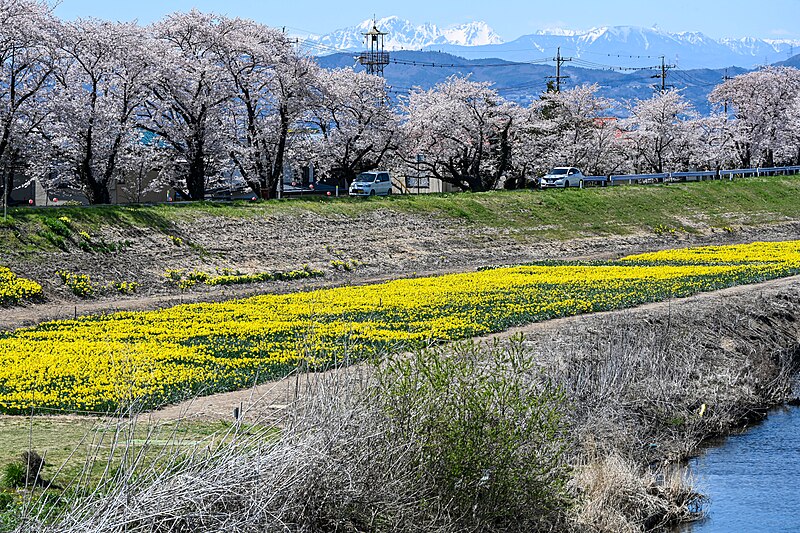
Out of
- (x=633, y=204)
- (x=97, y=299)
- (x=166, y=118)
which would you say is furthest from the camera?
(x=633, y=204)

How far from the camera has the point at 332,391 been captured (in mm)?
11367

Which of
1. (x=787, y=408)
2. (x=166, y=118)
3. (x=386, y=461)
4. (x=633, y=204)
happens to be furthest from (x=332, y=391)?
(x=633, y=204)

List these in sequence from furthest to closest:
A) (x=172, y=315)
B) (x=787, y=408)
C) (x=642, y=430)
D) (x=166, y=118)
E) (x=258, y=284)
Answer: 1. (x=166, y=118)
2. (x=258, y=284)
3. (x=172, y=315)
4. (x=787, y=408)
5. (x=642, y=430)

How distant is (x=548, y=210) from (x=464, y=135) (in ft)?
41.0

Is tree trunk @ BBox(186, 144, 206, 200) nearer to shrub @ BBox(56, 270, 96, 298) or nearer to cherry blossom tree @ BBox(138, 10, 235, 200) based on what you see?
cherry blossom tree @ BBox(138, 10, 235, 200)

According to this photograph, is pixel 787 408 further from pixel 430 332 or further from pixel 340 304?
pixel 340 304

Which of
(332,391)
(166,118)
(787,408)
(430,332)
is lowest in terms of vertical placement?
(787,408)

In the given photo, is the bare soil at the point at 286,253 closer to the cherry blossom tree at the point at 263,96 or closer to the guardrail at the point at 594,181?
the cherry blossom tree at the point at 263,96

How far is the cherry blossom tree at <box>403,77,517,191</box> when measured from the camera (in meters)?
68.9

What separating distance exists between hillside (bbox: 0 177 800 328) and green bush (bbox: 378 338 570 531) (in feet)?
63.7

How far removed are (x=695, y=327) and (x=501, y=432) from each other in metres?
13.7

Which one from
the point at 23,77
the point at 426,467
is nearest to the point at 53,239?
the point at 23,77

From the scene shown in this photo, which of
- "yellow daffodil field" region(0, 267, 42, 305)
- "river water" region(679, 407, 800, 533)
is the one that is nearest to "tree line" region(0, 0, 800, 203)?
"yellow daffodil field" region(0, 267, 42, 305)

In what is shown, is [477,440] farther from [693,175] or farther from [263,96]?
[693,175]
